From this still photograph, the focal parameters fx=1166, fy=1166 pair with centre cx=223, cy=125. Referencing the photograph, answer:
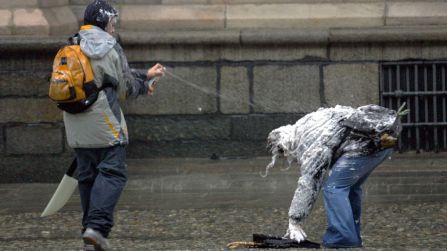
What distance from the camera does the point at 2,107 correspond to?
10930 millimetres

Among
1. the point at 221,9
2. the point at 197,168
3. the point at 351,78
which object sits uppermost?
the point at 221,9

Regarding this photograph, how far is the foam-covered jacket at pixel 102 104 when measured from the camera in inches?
293

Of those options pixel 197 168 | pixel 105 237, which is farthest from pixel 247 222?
pixel 197 168

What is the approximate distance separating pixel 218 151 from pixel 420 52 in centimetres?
224

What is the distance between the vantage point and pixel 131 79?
25.1ft

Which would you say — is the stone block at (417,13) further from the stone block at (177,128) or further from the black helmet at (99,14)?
the black helmet at (99,14)

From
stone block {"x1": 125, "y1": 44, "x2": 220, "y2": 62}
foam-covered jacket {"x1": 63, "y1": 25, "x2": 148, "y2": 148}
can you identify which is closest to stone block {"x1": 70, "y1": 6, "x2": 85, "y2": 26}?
stone block {"x1": 125, "y1": 44, "x2": 220, "y2": 62}

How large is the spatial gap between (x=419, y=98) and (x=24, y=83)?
3929 mm

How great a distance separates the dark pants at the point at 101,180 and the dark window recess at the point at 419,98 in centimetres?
477

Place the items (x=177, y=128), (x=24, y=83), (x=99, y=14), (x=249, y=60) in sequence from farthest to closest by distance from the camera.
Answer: (x=177, y=128) → (x=249, y=60) → (x=24, y=83) → (x=99, y=14)

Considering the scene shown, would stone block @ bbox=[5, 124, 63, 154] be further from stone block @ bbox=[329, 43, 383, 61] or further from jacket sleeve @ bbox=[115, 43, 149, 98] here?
jacket sleeve @ bbox=[115, 43, 149, 98]

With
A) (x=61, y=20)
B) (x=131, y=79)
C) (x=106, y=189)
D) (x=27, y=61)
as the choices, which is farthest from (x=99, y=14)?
(x=61, y=20)

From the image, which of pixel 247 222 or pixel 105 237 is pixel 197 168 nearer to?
pixel 247 222

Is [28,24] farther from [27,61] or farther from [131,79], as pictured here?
[131,79]
